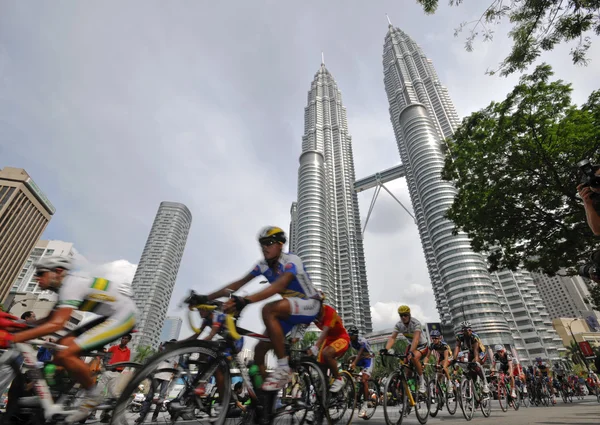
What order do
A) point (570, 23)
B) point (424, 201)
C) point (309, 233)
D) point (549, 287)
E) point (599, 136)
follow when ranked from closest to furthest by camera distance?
point (570, 23) → point (599, 136) → point (424, 201) → point (309, 233) → point (549, 287)

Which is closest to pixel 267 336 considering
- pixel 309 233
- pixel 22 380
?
pixel 22 380

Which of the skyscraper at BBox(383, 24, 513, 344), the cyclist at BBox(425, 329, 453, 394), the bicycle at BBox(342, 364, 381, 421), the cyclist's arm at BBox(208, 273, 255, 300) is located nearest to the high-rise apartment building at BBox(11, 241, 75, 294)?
the skyscraper at BBox(383, 24, 513, 344)

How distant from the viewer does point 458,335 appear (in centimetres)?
828

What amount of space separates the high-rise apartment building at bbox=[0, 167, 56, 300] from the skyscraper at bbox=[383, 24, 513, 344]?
125134 millimetres

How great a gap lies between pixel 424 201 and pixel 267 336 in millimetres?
117422

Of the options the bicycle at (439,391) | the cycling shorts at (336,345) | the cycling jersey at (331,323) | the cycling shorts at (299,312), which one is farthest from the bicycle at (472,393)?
the cycling shorts at (299,312)

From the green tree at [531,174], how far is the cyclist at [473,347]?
7.17 m

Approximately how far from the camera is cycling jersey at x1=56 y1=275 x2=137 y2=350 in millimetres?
3275

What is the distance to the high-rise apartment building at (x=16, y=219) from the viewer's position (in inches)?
3617

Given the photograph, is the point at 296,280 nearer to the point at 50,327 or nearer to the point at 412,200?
the point at 50,327

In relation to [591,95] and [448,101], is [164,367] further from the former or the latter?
[448,101]

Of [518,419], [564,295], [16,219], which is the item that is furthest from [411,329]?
[564,295]

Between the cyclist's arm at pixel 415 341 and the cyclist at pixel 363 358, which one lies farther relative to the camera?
the cyclist at pixel 363 358

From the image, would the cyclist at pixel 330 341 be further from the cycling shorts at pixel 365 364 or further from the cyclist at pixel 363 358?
the cycling shorts at pixel 365 364
